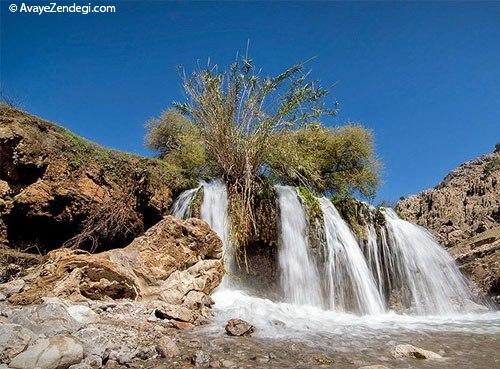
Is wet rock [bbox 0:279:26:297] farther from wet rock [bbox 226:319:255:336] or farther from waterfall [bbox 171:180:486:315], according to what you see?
waterfall [bbox 171:180:486:315]

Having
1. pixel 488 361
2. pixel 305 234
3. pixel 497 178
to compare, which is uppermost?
pixel 497 178

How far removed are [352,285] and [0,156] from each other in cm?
807

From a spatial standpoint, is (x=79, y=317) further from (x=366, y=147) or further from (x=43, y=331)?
(x=366, y=147)

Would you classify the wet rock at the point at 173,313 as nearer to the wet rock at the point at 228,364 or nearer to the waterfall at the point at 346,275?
the wet rock at the point at 228,364

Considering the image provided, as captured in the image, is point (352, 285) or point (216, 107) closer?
point (216, 107)

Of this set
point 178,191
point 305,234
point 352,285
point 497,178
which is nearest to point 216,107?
point 178,191

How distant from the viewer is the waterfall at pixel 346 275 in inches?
348

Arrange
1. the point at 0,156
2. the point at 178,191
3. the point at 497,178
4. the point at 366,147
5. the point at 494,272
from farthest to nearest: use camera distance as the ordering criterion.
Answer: the point at 497,178
the point at 366,147
the point at 494,272
the point at 178,191
the point at 0,156

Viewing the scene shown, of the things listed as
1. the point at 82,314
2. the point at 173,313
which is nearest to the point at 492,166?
the point at 173,313

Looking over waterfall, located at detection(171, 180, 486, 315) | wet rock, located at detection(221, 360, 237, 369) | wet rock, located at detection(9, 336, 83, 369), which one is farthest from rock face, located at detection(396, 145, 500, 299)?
wet rock, located at detection(9, 336, 83, 369)

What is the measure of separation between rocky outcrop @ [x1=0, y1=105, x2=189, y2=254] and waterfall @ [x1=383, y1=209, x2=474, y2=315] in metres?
6.66

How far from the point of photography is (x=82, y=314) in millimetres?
4703

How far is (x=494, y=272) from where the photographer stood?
37.0 ft

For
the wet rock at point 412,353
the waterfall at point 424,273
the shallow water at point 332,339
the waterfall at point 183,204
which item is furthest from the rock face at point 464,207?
the wet rock at point 412,353
